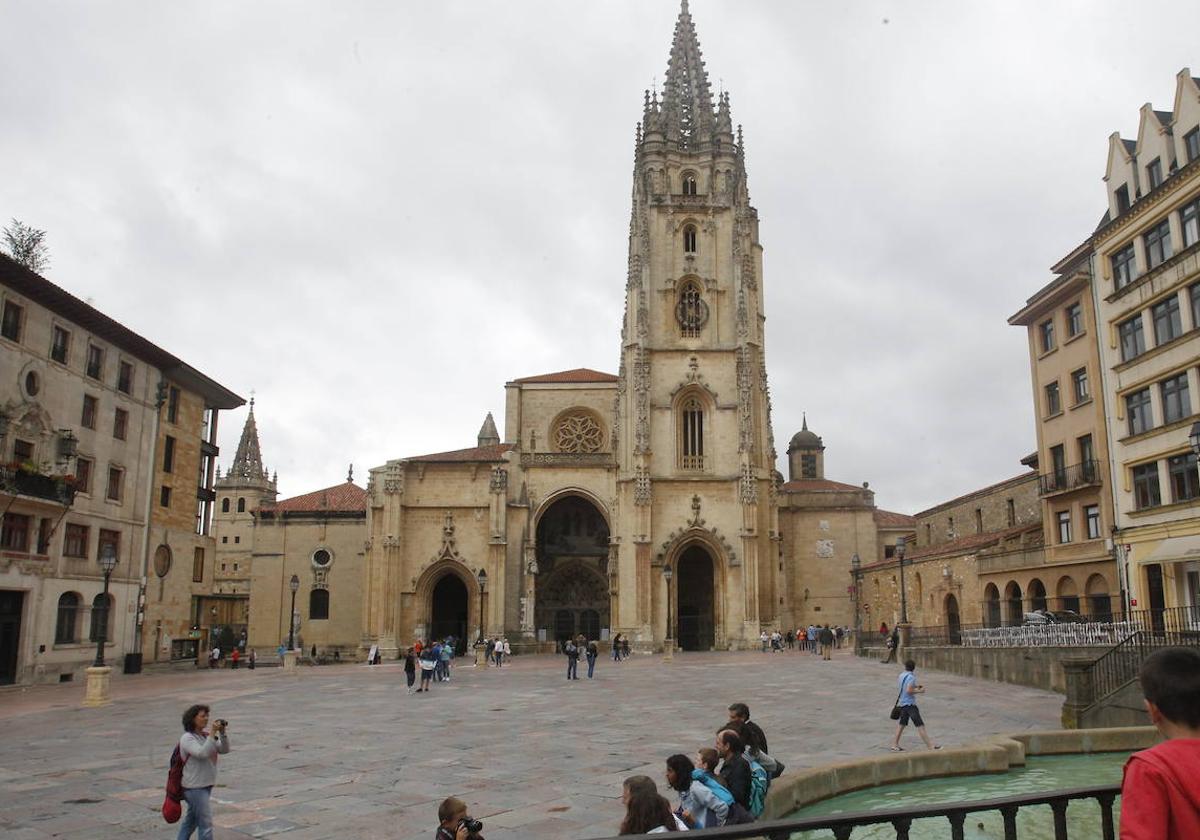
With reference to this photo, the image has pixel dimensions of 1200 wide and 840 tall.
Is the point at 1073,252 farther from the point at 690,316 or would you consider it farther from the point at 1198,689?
the point at 1198,689

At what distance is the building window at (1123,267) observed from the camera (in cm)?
2738

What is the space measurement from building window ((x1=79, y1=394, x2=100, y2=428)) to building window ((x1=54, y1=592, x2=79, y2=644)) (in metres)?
5.84

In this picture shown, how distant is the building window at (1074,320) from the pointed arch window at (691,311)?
22.4 metres

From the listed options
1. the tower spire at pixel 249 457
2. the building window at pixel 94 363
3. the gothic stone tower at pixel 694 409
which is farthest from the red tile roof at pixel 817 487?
the tower spire at pixel 249 457

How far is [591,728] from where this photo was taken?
15.4 m

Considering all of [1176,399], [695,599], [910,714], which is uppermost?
[1176,399]

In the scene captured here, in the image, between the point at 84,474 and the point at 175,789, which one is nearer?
the point at 175,789

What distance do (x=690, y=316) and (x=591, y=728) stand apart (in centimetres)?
3822

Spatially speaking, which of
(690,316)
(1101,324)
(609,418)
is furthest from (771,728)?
(609,418)

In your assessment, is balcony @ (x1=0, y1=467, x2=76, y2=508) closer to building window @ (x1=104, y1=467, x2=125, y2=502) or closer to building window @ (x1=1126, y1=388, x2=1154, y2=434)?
building window @ (x1=104, y1=467, x2=125, y2=502)

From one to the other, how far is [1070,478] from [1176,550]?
6700 millimetres

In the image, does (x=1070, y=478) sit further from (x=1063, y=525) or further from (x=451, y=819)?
(x=451, y=819)

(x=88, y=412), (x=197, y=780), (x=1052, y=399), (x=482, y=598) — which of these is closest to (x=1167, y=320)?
(x=1052, y=399)

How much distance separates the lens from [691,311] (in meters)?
51.7
